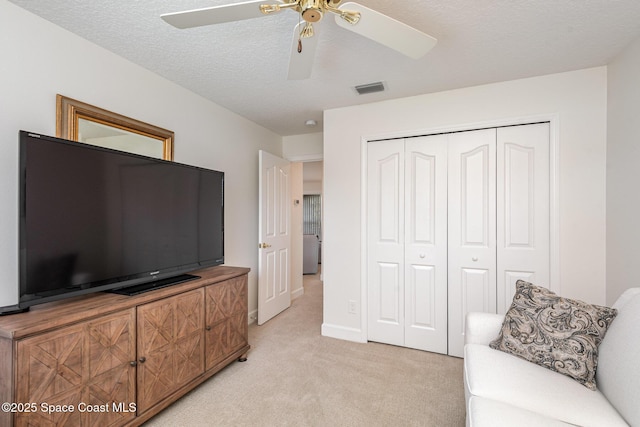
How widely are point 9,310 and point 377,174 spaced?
2.67 metres

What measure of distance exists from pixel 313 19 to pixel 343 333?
2.71m

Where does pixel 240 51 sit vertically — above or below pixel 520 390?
above

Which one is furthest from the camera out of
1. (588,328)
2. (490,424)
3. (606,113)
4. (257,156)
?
(257,156)

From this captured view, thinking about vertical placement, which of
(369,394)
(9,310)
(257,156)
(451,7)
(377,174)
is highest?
(451,7)

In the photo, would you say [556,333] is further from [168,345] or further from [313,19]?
[168,345]

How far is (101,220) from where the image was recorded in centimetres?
162

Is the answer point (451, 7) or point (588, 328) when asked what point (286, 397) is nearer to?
point (588, 328)

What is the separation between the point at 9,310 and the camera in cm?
133

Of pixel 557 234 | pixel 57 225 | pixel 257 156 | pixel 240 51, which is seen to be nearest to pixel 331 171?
pixel 257 156

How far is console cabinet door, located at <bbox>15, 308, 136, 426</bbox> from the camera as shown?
120 cm

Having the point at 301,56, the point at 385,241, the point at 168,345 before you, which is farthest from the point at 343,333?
the point at 301,56

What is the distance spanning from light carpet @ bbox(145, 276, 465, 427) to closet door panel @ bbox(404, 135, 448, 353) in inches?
8.8

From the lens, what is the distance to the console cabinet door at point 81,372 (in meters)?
1.20

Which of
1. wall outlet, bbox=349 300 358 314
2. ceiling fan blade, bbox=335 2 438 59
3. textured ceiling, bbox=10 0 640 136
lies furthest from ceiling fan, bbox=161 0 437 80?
wall outlet, bbox=349 300 358 314
